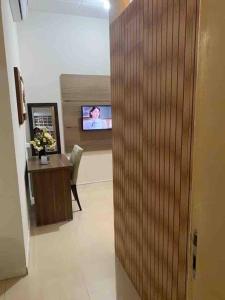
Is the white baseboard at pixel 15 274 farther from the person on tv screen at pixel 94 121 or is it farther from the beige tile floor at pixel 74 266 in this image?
the person on tv screen at pixel 94 121

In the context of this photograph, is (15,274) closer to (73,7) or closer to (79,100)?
(79,100)

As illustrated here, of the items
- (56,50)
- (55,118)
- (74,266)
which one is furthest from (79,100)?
(74,266)

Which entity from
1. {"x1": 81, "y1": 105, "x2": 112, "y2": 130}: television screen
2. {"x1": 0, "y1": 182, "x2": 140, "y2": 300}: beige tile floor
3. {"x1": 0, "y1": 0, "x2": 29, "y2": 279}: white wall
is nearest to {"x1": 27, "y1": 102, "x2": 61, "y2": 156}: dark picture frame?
{"x1": 81, "y1": 105, "x2": 112, "y2": 130}: television screen

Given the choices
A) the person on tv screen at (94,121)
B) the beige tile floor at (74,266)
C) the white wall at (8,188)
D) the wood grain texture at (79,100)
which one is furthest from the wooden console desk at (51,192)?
the person on tv screen at (94,121)

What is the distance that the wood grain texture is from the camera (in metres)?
4.61

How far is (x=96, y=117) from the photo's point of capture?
483 centimetres

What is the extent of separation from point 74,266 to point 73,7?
12.9ft

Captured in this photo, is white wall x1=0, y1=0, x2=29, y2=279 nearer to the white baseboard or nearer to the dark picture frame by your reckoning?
the white baseboard

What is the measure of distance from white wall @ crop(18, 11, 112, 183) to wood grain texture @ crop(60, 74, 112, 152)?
109 millimetres

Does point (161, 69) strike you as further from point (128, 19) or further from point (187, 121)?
point (128, 19)

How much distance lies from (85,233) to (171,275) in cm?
201

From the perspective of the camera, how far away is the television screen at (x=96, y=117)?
4746mm

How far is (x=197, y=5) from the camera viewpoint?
2.98 feet

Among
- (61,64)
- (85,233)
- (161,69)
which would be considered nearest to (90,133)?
(61,64)
